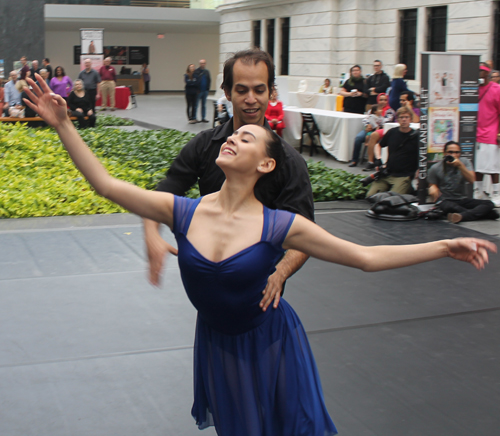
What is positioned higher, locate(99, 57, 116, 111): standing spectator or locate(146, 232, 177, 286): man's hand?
locate(99, 57, 116, 111): standing spectator

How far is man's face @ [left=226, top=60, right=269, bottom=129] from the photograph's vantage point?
2814 millimetres

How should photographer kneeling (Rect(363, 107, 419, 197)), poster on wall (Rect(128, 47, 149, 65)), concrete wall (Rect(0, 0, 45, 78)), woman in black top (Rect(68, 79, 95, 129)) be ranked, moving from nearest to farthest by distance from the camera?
1. photographer kneeling (Rect(363, 107, 419, 197))
2. woman in black top (Rect(68, 79, 95, 129))
3. concrete wall (Rect(0, 0, 45, 78))
4. poster on wall (Rect(128, 47, 149, 65))

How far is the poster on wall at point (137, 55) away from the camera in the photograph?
41.4m

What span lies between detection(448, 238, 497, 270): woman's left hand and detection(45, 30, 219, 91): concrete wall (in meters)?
40.4

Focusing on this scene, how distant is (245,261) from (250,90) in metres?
0.84

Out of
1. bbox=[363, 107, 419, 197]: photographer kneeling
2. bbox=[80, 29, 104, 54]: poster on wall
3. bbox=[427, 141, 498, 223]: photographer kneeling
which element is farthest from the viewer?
bbox=[80, 29, 104, 54]: poster on wall

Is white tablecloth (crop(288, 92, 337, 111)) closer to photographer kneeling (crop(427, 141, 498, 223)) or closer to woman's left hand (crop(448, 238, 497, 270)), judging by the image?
photographer kneeling (crop(427, 141, 498, 223))

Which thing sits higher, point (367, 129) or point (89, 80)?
point (89, 80)

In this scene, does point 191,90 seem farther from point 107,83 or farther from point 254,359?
point 254,359

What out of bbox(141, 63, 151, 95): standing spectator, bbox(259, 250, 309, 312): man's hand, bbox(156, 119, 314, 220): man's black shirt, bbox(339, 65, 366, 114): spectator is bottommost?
bbox(259, 250, 309, 312): man's hand

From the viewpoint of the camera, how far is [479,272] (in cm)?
674

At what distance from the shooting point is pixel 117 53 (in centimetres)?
4106

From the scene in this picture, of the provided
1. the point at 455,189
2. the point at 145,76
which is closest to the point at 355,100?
the point at 455,189

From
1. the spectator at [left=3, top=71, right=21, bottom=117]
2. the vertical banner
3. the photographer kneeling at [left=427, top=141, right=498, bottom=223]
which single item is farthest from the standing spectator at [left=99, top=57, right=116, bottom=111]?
the photographer kneeling at [left=427, top=141, right=498, bottom=223]
